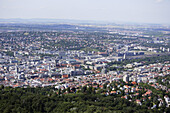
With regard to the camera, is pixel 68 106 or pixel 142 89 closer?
pixel 68 106

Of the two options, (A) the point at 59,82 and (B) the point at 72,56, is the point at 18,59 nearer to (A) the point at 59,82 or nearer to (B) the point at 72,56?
(B) the point at 72,56

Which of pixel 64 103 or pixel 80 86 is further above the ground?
pixel 64 103

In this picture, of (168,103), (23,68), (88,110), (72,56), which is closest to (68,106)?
(88,110)

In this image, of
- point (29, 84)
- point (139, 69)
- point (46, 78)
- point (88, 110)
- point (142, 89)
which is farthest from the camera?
point (139, 69)

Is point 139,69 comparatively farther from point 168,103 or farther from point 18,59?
point 18,59

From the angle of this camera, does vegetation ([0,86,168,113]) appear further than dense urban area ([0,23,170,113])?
No

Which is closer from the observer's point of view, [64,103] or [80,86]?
[64,103]

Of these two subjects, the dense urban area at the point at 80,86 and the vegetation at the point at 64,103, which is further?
the dense urban area at the point at 80,86

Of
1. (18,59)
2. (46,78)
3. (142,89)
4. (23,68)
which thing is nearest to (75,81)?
(46,78)

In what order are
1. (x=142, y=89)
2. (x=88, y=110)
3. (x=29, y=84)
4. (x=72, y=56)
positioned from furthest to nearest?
(x=72, y=56)
(x=29, y=84)
(x=142, y=89)
(x=88, y=110)
